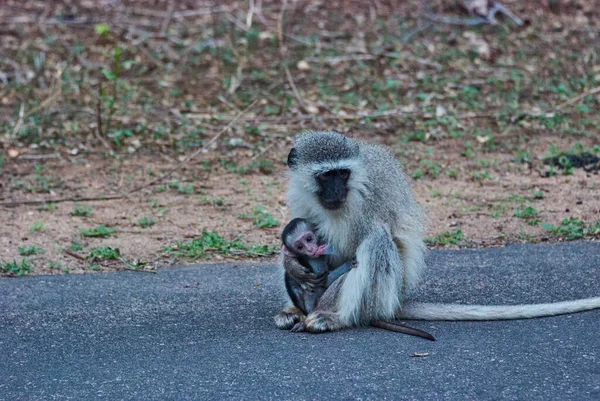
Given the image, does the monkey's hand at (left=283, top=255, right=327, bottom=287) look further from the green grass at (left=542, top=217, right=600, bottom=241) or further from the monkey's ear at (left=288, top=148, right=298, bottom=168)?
the green grass at (left=542, top=217, right=600, bottom=241)

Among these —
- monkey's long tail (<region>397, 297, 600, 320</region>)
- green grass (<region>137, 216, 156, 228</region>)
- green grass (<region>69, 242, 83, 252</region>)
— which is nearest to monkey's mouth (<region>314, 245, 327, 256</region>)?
monkey's long tail (<region>397, 297, 600, 320</region>)

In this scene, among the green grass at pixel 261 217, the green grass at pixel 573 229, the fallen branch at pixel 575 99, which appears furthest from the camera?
the fallen branch at pixel 575 99

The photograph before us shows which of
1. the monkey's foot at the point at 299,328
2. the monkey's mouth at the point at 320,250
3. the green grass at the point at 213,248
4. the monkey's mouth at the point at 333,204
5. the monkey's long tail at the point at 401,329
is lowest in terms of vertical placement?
the green grass at the point at 213,248

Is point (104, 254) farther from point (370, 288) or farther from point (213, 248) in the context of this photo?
point (370, 288)

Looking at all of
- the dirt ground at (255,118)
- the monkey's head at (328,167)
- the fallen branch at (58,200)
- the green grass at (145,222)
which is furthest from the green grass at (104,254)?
the monkey's head at (328,167)

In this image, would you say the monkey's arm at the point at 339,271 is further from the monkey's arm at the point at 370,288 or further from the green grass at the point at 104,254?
the green grass at the point at 104,254

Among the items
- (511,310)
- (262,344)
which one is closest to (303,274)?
(262,344)

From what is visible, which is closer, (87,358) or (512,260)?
(87,358)

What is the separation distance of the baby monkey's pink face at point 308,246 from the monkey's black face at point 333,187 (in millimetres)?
209

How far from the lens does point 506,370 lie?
4590mm

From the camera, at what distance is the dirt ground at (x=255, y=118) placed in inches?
312

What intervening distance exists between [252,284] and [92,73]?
630 cm

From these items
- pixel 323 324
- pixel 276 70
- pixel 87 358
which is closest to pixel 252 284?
pixel 323 324

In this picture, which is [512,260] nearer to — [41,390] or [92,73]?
[41,390]
